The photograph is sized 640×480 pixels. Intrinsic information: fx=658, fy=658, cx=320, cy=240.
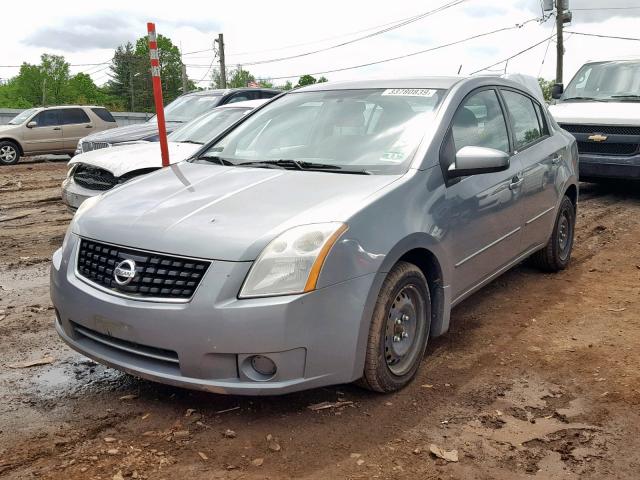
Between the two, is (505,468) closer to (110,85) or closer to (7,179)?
(7,179)

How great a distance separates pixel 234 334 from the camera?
2.92 metres

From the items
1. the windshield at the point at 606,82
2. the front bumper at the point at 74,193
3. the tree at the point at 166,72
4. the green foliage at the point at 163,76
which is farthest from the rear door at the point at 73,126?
the green foliage at the point at 163,76

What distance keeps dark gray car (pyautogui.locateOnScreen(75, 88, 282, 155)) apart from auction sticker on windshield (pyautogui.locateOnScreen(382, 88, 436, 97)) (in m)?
5.45

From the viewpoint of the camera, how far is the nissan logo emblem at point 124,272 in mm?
3117

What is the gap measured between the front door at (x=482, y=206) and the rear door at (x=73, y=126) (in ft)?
51.9

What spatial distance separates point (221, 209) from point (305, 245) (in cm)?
56

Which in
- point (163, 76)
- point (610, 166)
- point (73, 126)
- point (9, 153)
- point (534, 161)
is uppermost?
point (163, 76)

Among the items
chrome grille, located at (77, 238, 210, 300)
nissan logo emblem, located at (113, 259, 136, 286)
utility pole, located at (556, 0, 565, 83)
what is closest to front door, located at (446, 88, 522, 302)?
chrome grille, located at (77, 238, 210, 300)

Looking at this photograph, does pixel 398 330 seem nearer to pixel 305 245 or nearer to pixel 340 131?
pixel 305 245

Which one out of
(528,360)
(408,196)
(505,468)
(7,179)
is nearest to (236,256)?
(408,196)

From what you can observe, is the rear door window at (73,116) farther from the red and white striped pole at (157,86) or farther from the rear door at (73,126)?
the red and white striped pole at (157,86)

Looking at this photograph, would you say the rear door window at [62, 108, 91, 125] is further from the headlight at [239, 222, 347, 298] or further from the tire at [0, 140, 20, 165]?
the headlight at [239, 222, 347, 298]

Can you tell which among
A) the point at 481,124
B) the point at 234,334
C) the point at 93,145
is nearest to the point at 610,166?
the point at 481,124

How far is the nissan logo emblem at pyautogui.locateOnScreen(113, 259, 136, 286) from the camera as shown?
3.12 metres
